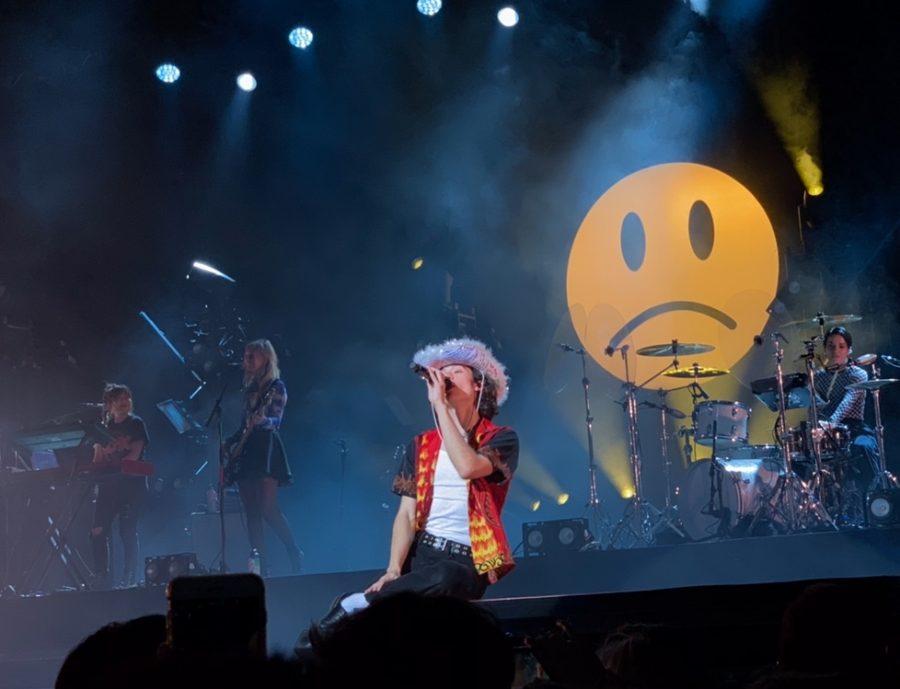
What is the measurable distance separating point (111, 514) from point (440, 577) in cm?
514

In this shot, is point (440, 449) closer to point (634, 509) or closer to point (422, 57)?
point (634, 509)

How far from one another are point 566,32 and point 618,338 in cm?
317

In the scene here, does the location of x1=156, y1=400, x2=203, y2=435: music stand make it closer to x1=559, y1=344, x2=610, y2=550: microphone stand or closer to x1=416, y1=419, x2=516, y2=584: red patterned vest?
x1=559, y1=344, x2=610, y2=550: microphone stand

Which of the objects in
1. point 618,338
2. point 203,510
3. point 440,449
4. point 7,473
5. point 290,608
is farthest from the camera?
point 618,338

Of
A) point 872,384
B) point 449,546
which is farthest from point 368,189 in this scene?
point 449,546

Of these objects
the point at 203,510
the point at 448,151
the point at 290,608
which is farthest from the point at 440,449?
the point at 448,151

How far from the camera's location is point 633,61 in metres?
11.1

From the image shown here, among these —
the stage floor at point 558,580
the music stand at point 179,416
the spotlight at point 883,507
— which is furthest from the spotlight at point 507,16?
the stage floor at point 558,580

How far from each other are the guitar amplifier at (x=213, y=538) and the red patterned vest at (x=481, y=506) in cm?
553

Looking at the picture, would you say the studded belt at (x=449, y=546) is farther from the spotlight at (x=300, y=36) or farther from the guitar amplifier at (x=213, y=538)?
the spotlight at (x=300, y=36)

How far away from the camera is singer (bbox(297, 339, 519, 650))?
4176mm

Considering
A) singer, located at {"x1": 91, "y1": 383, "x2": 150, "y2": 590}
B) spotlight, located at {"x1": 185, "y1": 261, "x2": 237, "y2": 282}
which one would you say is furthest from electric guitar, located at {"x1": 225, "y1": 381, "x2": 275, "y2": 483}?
spotlight, located at {"x1": 185, "y1": 261, "x2": 237, "y2": 282}

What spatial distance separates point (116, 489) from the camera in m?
8.52

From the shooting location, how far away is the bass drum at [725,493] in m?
8.98
